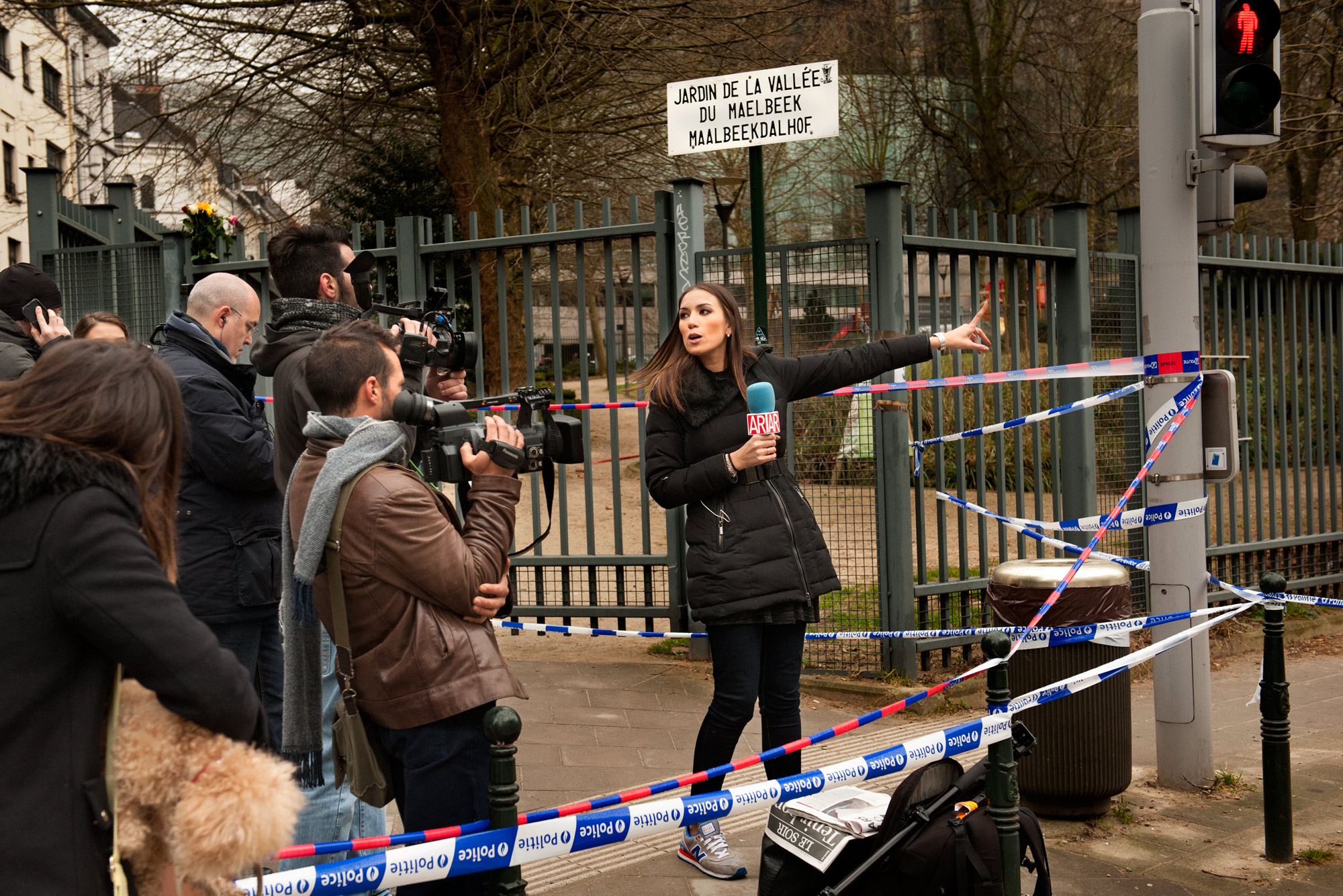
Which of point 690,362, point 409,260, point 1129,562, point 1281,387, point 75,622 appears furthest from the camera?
point 1281,387

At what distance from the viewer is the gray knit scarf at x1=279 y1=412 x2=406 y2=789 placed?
2.76 m

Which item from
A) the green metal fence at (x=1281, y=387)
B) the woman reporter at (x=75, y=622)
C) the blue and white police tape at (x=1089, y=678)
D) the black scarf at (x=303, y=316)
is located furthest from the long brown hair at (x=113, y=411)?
the green metal fence at (x=1281, y=387)

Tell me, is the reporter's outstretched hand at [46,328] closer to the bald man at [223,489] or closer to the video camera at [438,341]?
the bald man at [223,489]

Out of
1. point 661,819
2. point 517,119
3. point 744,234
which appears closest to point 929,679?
point 661,819

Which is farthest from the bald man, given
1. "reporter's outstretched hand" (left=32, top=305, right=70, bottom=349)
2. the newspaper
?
the newspaper

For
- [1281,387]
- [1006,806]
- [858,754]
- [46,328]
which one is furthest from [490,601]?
[1281,387]

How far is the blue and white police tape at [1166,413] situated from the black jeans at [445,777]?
10.7 ft

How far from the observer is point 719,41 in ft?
45.2

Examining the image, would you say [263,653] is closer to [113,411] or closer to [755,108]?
[113,411]

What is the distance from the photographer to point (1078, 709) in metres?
4.46

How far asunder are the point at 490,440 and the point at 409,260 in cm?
450

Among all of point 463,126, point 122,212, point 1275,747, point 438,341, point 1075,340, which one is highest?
point 463,126

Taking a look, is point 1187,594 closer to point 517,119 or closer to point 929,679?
point 929,679

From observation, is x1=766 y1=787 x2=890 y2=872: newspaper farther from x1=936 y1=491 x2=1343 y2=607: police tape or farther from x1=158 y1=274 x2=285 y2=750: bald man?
x1=936 y1=491 x2=1343 y2=607: police tape
